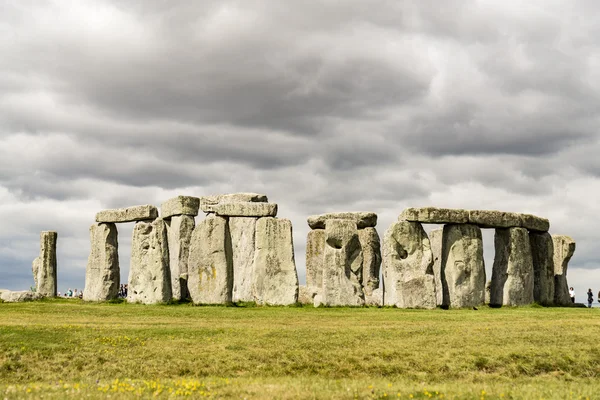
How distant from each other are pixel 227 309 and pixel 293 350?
1105cm

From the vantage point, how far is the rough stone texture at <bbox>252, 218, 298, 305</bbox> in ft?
109

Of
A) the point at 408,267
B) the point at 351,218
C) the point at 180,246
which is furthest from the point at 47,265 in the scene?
the point at 408,267

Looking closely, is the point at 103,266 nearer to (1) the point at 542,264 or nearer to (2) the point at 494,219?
(2) the point at 494,219

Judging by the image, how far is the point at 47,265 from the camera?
139 feet

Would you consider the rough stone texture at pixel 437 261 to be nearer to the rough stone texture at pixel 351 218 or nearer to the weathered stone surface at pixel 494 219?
the weathered stone surface at pixel 494 219

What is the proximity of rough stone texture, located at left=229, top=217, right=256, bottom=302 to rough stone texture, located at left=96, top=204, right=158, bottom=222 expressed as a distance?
12.2 feet

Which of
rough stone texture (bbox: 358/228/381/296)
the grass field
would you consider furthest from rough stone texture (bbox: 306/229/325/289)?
the grass field

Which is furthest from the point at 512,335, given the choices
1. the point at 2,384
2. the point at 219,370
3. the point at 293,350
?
the point at 2,384

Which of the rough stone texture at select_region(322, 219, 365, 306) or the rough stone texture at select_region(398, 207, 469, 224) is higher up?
the rough stone texture at select_region(398, 207, 469, 224)

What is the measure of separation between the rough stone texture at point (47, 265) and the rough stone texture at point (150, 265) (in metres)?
7.90

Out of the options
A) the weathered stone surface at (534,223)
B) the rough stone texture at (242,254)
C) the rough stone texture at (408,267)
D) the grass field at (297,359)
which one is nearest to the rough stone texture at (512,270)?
the weathered stone surface at (534,223)

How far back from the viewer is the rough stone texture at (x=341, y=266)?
32.6m

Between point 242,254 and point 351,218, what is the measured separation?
5.33 meters

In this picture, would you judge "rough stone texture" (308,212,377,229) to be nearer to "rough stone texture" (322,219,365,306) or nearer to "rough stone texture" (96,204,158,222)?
"rough stone texture" (322,219,365,306)
